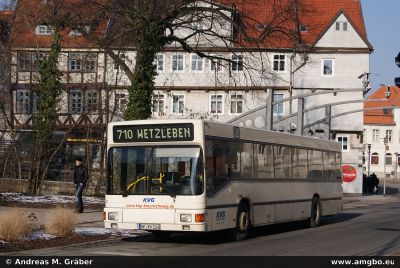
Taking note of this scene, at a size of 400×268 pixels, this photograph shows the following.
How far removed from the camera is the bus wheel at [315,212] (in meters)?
23.4

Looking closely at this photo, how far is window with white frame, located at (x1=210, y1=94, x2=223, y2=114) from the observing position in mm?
60094

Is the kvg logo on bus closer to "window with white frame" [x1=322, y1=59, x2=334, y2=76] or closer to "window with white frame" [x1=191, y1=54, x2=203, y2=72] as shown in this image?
"window with white frame" [x1=191, y1=54, x2=203, y2=72]

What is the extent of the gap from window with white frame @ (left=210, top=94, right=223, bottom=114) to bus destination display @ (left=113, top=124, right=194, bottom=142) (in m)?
43.2

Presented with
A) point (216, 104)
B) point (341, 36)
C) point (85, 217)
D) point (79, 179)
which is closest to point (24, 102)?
point (216, 104)

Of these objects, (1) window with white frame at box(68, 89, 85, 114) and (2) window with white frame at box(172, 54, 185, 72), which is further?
(2) window with white frame at box(172, 54, 185, 72)

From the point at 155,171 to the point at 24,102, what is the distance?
42857 mm

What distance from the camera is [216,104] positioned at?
6028cm

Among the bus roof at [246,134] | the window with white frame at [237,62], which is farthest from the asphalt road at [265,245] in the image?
the window with white frame at [237,62]

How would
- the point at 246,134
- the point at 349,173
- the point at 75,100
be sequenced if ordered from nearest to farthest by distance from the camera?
the point at 246,134, the point at 349,173, the point at 75,100

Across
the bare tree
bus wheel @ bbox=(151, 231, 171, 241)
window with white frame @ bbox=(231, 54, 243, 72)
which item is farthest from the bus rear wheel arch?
window with white frame @ bbox=(231, 54, 243, 72)

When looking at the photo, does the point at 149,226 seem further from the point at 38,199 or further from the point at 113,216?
the point at 38,199
